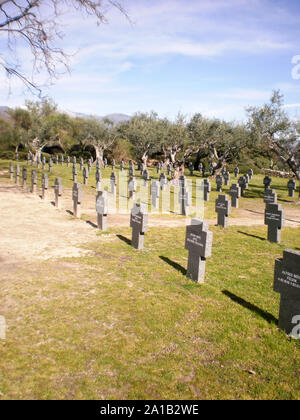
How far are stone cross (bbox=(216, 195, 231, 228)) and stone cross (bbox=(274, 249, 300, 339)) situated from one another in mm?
7497

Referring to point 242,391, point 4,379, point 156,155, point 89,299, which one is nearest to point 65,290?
point 89,299

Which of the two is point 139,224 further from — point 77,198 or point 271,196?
point 271,196

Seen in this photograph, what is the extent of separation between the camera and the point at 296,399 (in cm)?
364

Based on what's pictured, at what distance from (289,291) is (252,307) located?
1.01 meters

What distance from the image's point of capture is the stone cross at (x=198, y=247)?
6.83m

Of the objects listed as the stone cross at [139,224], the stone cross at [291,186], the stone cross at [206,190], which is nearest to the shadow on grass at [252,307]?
the stone cross at [139,224]

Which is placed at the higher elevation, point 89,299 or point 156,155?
point 156,155

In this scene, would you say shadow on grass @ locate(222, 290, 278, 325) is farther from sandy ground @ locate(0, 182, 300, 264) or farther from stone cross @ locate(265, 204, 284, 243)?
stone cross @ locate(265, 204, 284, 243)

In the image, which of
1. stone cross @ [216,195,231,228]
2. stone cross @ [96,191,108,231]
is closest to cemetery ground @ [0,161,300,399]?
stone cross @ [96,191,108,231]

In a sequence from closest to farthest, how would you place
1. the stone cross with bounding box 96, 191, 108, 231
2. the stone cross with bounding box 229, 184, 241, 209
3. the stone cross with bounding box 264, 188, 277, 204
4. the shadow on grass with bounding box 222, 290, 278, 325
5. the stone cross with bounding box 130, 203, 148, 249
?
the shadow on grass with bounding box 222, 290, 278, 325 < the stone cross with bounding box 130, 203, 148, 249 < the stone cross with bounding box 96, 191, 108, 231 < the stone cross with bounding box 264, 188, 277, 204 < the stone cross with bounding box 229, 184, 241, 209

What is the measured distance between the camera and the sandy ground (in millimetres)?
8750

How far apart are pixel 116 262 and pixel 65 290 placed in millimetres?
1997
